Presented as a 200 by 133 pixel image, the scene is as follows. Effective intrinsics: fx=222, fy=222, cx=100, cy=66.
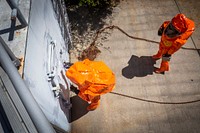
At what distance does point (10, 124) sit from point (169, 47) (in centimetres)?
408

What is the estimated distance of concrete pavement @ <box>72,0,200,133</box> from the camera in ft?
17.0

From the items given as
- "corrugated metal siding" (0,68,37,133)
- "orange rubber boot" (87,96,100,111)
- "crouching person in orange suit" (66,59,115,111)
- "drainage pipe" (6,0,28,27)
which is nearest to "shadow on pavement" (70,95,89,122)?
"orange rubber boot" (87,96,100,111)

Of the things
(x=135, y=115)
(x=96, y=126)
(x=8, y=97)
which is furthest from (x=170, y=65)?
(x=8, y=97)

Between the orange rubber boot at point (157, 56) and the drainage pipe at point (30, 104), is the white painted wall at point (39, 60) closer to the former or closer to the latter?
the drainage pipe at point (30, 104)

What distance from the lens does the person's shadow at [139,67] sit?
5.97m

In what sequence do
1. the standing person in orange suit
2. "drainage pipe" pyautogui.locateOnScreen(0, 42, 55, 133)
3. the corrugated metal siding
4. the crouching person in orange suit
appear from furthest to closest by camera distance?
the standing person in orange suit
the crouching person in orange suit
the corrugated metal siding
"drainage pipe" pyautogui.locateOnScreen(0, 42, 55, 133)

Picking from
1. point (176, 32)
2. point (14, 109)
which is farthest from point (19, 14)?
point (176, 32)

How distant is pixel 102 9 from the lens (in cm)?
755

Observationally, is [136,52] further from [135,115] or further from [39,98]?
[39,98]

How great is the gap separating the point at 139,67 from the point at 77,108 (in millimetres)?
2025

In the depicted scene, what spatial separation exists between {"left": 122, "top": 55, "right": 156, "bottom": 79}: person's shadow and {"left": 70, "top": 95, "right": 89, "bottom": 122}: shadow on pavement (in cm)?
138

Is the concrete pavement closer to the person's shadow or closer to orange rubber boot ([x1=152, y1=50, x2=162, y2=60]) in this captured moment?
the person's shadow

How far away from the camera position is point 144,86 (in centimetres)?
575

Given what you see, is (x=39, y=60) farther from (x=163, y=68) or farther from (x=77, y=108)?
(x=163, y=68)
